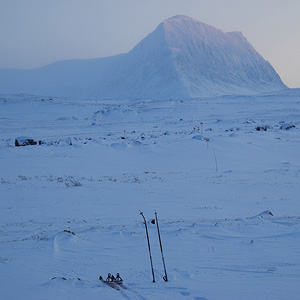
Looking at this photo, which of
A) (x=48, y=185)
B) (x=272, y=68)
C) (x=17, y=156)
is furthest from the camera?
(x=272, y=68)

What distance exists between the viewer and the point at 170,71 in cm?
9400

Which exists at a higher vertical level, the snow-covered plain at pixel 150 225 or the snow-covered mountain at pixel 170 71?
the snow-covered mountain at pixel 170 71

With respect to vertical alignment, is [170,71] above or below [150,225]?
above

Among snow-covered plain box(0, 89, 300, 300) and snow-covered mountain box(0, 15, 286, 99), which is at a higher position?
snow-covered mountain box(0, 15, 286, 99)

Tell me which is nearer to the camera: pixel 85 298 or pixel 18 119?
pixel 85 298

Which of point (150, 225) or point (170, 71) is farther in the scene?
point (170, 71)

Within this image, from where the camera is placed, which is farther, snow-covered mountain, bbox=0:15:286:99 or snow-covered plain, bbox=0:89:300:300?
snow-covered mountain, bbox=0:15:286:99

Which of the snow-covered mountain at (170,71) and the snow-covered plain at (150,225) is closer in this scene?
the snow-covered plain at (150,225)

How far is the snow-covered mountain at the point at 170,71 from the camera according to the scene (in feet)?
310

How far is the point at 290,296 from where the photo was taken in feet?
12.6

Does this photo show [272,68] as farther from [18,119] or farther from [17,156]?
[17,156]

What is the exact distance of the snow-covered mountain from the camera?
3718 inches

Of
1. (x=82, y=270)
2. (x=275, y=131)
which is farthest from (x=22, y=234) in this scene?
(x=275, y=131)

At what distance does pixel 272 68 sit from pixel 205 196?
13290 centimetres
